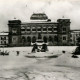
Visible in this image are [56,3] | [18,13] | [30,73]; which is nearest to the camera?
[30,73]

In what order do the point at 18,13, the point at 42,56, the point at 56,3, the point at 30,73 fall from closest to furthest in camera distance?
the point at 30,73, the point at 56,3, the point at 18,13, the point at 42,56

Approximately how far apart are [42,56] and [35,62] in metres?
0.40

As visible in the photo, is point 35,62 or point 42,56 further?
point 42,56

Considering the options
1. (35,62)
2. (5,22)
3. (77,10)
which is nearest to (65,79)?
(35,62)

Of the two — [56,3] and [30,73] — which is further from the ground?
[56,3]

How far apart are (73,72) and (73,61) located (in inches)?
18.7

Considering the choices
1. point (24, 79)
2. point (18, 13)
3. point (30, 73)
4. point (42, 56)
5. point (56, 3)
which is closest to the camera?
point (24, 79)

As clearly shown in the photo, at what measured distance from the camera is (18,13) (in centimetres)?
352

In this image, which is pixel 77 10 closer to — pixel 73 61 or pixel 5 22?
pixel 73 61

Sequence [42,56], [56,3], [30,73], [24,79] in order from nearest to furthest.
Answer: [24,79]
[30,73]
[56,3]
[42,56]

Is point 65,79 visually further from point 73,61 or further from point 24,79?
point 73,61

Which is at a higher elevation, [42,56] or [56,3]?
[56,3]

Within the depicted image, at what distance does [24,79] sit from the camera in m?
2.78

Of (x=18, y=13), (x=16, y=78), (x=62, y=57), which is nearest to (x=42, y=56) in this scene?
(x=62, y=57)
